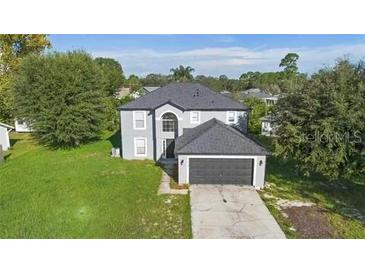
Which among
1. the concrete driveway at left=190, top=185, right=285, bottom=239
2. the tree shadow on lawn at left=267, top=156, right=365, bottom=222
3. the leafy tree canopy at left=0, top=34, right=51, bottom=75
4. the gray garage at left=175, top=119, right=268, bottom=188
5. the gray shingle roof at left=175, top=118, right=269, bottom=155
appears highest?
the leafy tree canopy at left=0, top=34, right=51, bottom=75

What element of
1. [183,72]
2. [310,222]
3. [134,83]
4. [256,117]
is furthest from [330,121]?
[134,83]

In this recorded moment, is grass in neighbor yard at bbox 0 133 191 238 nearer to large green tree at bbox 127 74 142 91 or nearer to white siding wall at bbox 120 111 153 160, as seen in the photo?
white siding wall at bbox 120 111 153 160

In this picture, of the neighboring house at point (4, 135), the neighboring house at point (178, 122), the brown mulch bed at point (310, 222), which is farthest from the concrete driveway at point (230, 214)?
the neighboring house at point (4, 135)

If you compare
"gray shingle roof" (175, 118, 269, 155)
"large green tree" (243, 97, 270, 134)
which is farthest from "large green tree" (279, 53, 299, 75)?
"gray shingle roof" (175, 118, 269, 155)

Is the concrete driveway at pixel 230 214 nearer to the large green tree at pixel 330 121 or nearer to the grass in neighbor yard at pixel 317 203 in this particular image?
the grass in neighbor yard at pixel 317 203

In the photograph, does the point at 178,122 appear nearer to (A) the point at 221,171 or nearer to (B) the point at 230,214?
(A) the point at 221,171

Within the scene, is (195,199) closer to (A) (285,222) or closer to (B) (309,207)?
(A) (285,222)
